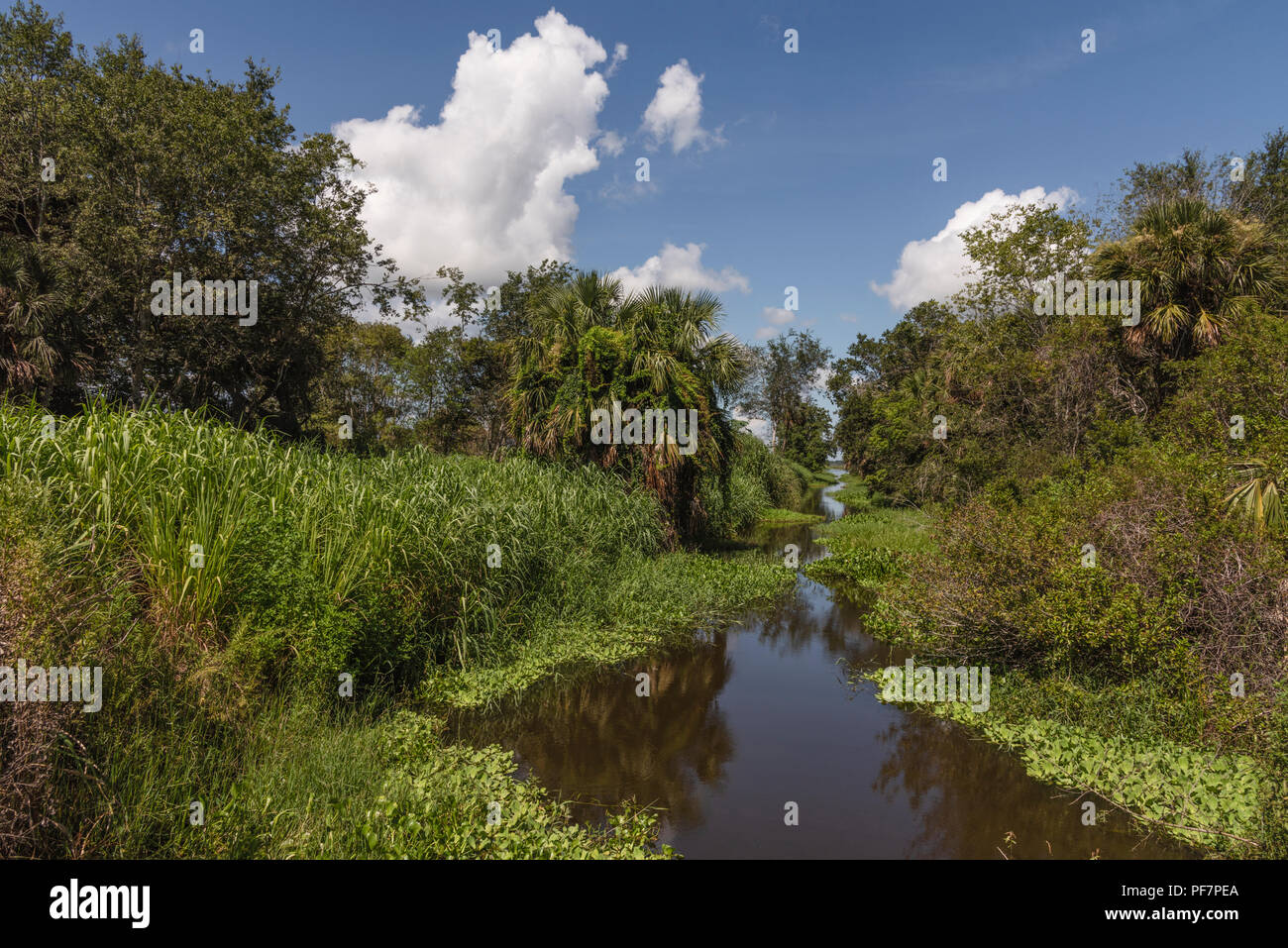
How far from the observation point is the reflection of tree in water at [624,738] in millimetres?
5844

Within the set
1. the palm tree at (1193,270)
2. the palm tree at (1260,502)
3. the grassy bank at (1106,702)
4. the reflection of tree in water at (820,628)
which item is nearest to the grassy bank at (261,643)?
the reflection of tree in water at (820,628)

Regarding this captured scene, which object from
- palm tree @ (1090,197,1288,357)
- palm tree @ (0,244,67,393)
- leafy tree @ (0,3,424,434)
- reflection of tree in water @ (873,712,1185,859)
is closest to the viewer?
reflection of tree in water @ (873,712,1185,859)

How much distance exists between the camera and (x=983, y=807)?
5523 millimetres

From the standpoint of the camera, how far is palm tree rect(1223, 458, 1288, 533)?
654cm

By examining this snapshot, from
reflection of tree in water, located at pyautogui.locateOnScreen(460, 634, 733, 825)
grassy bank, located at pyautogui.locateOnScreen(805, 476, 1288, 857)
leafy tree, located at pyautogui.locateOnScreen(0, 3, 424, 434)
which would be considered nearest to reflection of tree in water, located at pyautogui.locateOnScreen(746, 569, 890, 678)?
grassy bank, located at pyautogui.locateOnScreen(805, 476, 1288, 857)

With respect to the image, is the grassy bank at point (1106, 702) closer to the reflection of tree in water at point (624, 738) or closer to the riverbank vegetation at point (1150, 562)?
the riverbank vegetation at point (1150, 562)

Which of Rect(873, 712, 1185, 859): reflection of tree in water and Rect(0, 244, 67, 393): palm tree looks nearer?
Rect(873, 712, 1185, 859): reflection of tree in water

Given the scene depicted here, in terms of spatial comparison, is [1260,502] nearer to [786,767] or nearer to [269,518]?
[786,767]

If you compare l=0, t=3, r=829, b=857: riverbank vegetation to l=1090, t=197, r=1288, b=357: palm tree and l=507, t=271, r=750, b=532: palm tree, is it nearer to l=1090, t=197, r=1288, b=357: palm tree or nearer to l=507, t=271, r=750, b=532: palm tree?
l=507, t=271, r=750, b=532: palm tree

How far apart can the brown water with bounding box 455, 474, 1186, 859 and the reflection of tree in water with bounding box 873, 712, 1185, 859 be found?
16 millimetres

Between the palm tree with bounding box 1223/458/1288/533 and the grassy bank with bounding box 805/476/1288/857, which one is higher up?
the palm tree with bounding box 1223/458/1288/533

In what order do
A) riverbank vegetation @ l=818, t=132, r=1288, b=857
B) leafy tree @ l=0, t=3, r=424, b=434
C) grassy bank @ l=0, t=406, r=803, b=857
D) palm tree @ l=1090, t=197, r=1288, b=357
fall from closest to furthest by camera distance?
grassy bank @ l=0, t=406, r=803, b=857
riverbank vegetation @ l=818, t=132, r=1288, b=857
palm tree @ l=1090, t=197, r=1288, b=357
leafy tree @ l=0, t=3, r=424, b=434

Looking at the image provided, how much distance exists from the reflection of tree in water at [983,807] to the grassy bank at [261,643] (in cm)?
256
